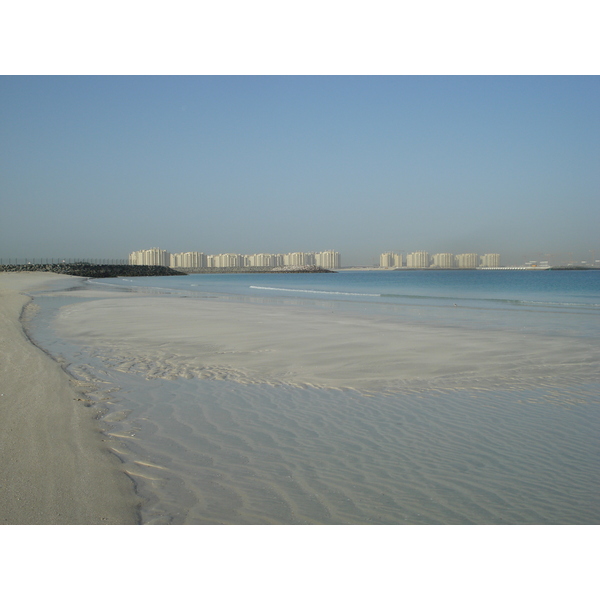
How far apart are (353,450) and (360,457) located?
0.61ft

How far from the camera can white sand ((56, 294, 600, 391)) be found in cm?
815

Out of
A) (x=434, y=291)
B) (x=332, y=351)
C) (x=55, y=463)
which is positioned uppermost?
(x=55, y=463)

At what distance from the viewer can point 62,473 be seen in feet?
13.6

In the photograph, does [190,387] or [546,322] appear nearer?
[190,387]

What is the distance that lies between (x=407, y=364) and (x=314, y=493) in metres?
5.51

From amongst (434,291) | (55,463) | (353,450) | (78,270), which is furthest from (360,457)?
(78,270)

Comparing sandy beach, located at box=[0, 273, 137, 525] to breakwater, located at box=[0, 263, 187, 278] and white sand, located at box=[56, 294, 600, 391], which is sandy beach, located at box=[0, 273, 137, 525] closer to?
white sand, located at box=[56, 294, 600, 391]

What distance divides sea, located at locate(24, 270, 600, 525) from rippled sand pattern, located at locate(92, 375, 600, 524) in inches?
0.6

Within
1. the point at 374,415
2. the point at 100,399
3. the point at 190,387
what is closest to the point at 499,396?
the point at 374,415

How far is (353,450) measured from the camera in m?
4.87

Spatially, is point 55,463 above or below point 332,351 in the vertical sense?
above

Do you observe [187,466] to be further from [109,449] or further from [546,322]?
[546,322]

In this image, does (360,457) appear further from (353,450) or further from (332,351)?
(332,351)

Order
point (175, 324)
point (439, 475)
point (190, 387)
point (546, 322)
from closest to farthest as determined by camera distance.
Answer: point (439, 475) < point (190, 387) < point (175, 324) < point (546, 322)
